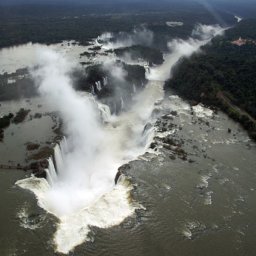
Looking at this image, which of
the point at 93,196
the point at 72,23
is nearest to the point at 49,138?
the point at 93,196

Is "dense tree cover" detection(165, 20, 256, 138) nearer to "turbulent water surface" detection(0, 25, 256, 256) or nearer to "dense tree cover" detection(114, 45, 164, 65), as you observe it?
"turbulent water surface" detection(0, 25, 256, 256)

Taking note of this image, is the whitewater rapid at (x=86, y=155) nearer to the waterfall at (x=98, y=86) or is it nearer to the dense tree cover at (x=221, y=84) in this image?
the waterfall at (x=98, y=86)

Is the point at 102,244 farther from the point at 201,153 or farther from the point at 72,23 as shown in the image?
the point at 72,23

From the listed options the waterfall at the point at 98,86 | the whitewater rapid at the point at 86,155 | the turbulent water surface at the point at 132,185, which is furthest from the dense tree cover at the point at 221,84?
the waterfall at the point at 98,86

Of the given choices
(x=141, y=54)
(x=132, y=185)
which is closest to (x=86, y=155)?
(x=132, y=185)

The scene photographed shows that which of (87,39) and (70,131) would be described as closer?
(70,131)

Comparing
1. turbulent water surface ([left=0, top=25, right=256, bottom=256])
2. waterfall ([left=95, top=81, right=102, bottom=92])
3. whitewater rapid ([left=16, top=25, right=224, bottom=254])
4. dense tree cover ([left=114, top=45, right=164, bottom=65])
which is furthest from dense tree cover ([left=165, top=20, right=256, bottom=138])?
waterfall ([left=95, top=81, right=102, bottom=92])
